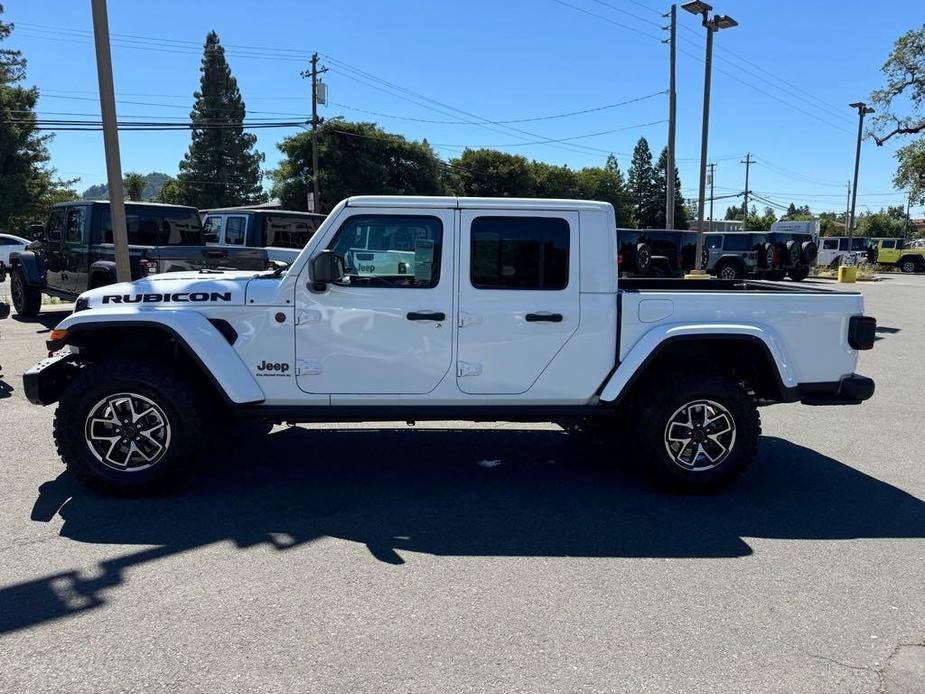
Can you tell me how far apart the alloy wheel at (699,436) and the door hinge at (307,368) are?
241 cm

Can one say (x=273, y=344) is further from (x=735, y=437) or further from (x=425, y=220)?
(x=735, y=437)

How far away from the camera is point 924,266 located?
138 feet

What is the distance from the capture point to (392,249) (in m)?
4.66

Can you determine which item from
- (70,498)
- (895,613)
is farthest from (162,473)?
(895,613)

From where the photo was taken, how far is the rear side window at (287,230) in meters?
13.2

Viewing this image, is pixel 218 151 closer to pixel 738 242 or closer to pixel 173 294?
pixel 738 242

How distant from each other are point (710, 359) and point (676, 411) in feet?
1.86

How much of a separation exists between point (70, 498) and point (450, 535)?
2523 mm

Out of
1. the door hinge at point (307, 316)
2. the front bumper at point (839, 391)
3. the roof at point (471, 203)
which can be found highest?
the roof at point (471, 203)

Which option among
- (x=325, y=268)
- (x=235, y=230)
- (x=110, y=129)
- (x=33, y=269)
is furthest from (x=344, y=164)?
(x=325, y=268)

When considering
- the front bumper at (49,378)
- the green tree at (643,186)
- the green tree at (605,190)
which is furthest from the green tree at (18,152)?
the green tree at (643,186)

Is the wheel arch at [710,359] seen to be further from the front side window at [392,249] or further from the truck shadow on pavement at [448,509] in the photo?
the front side window at [392,249]

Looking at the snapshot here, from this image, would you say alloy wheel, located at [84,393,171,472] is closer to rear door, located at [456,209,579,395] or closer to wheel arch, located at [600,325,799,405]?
rear door, located at [456,209,579,395]

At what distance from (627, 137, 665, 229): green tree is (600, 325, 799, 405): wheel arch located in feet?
286
